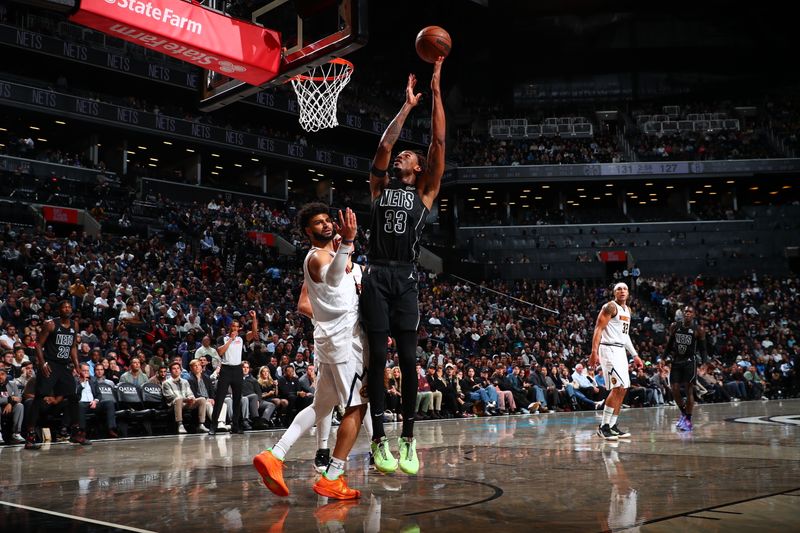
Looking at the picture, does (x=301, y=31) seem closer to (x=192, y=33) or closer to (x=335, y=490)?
(x=192, y=33)

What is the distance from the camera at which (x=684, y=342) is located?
10.9 meters

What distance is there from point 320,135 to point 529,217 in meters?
12.6

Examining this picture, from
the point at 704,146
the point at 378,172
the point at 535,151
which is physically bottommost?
the point at 378,172

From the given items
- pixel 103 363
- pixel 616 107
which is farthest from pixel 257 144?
pixel 103 363

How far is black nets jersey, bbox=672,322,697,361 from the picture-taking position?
1087 centimetres

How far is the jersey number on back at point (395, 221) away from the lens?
5.25m

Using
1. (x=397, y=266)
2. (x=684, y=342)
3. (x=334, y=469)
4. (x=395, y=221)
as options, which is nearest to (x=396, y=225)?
(x=395, y=221)

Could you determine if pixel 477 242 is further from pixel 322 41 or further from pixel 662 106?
pixel 322 41

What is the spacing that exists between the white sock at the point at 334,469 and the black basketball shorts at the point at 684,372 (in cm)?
785

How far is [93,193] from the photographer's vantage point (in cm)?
2659

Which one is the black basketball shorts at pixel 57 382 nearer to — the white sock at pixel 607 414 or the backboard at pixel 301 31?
the backboard at pixel 301 31

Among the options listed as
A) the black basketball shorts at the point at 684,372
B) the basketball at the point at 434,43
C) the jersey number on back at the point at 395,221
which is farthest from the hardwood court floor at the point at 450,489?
the basketball at the point at 434,43

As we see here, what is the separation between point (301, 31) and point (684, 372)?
7.29 meters

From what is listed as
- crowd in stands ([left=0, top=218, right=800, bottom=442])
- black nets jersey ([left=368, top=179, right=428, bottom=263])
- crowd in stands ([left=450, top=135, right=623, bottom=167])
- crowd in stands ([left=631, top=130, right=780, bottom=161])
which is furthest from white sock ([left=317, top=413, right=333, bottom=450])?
crowd in stands ([left=631, top=130, right=780, bottom=161])
